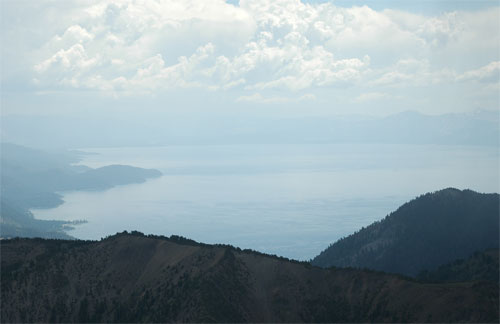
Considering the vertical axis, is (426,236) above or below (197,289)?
above

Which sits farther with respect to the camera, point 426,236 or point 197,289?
point 426,236

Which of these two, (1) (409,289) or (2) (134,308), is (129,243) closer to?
(2) (134,308)

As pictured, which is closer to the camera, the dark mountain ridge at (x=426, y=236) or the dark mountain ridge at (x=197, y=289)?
the dark mountain ridge at (x=197, y=289)

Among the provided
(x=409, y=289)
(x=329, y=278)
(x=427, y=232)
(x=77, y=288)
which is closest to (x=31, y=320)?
(x=77, y=288)

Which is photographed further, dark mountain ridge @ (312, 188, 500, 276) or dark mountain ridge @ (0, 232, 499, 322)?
dark mountain ridge @ (312, 188, 500, 276)
